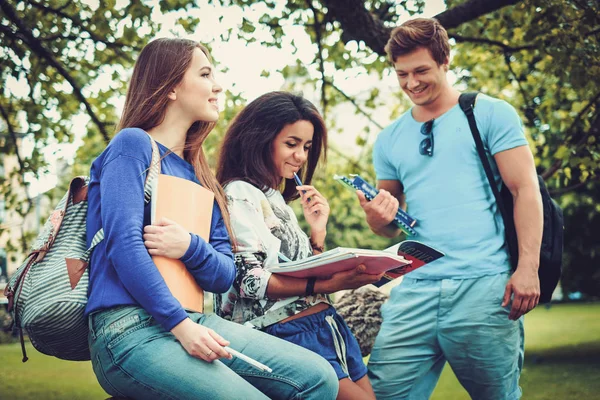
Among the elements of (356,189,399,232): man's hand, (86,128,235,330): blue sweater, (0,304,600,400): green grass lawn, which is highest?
(86,128,235,330): blue sweater

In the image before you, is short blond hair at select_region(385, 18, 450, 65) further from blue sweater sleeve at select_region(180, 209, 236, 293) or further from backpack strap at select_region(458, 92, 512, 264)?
blue sweater sleeve at select_region(180, 209, 236, 293)

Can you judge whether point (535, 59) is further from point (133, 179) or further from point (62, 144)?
point (133, 179)

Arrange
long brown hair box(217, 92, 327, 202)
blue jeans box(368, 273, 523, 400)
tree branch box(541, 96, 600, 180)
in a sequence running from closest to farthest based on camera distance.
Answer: long brown hair box(217, 92, 327, 202) < blue jeans box(368, 273, 523, 400) < tree branch box(541, 96, 600, 180)

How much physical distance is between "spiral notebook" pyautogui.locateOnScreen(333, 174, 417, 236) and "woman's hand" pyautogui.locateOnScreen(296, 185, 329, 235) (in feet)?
0.44

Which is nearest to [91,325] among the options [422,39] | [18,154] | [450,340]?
[450,340]

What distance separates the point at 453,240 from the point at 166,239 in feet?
4.59

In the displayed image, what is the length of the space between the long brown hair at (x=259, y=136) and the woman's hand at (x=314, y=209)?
0.13 metres

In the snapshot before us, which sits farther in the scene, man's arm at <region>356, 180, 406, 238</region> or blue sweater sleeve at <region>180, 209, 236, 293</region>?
man's arm at <region>356, 180, 406, 238</region>

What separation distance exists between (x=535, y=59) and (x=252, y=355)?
5.65 m

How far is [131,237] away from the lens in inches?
78.7

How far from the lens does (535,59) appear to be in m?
6.84

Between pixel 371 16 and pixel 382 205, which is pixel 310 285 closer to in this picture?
pixel 382 205

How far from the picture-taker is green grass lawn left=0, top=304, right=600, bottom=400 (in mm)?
7805

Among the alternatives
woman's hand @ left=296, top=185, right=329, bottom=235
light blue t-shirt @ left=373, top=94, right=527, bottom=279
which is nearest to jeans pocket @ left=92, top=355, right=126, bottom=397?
woman's hand @ left=296, top=185, right=329, bottom=235
